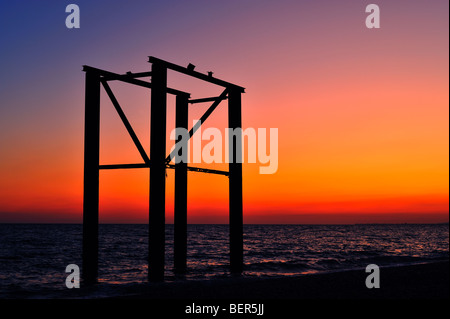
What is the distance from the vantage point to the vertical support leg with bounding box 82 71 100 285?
14.2 meters

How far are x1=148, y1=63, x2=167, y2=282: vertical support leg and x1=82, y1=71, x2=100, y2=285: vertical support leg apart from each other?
6.31 ft

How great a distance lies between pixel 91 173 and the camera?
14.3m

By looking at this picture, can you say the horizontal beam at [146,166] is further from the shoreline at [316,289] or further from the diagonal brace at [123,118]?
the shoreline at [316,289]

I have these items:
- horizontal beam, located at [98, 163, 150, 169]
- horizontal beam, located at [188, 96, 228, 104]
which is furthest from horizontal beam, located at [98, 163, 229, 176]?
horizontal beam, located at [188, 96, 228, 104]

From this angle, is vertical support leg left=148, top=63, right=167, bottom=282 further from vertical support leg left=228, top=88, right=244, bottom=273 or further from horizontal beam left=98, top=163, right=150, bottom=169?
vertical support leg left=228, top=88, right=244, bottom=273

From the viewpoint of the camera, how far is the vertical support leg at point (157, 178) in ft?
43.6

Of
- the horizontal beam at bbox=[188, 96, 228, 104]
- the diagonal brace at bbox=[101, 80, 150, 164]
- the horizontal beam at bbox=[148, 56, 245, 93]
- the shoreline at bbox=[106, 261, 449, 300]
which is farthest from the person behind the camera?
the horizontal beam at bbox=[188, 96, 228, 104]

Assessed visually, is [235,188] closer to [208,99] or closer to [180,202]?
[180,202]

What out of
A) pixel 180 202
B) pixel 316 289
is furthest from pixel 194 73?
pixel 316 289

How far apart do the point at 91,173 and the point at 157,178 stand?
2.15 metres
